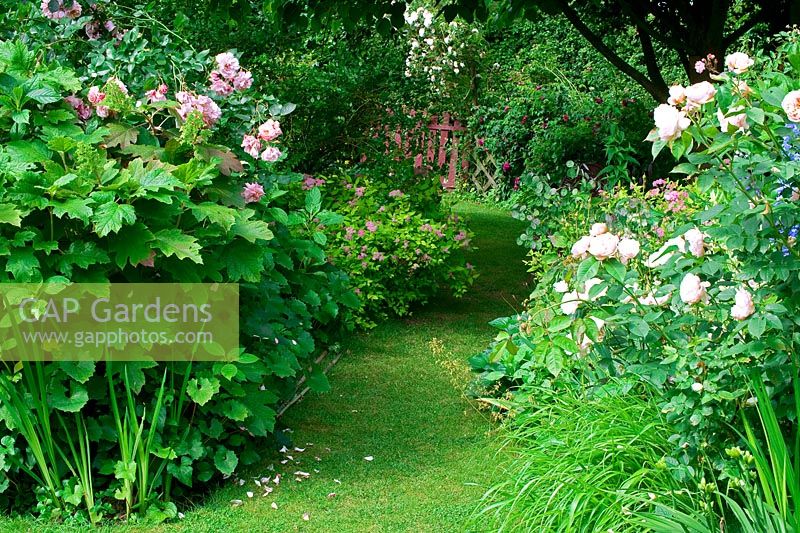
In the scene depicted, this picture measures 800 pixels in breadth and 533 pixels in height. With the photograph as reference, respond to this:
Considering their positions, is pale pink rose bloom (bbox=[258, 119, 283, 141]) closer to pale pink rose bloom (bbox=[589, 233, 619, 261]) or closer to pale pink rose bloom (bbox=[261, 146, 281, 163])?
pale pink rose bloom (bbox=[261, 146, 281, 163])

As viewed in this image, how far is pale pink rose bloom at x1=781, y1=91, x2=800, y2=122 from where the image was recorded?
8.01 feet

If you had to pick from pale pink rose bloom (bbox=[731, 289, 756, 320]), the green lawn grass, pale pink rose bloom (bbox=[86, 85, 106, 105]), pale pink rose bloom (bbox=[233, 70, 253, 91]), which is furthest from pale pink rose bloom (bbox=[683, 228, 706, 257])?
pale pink rose bloom (bbox=[86, 85, 106, 105])

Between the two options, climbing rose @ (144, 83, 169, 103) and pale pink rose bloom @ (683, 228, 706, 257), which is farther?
climbing rose @ (144, 83, 169, 103)

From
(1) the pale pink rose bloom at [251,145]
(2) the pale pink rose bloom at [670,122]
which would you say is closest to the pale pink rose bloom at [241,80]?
(1) the pale pink rose bloom at [251,145]

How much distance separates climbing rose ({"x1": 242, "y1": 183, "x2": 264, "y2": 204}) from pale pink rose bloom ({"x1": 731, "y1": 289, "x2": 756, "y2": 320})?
203 centimetres

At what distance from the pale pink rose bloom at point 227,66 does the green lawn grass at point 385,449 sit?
68.4 inches

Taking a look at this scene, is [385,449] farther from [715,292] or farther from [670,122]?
[670,122]

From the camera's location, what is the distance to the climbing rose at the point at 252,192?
3.79 m

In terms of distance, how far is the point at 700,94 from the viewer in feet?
8.48

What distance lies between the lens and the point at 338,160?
7930mm

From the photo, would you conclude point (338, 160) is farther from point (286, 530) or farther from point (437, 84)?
point (286, 530)

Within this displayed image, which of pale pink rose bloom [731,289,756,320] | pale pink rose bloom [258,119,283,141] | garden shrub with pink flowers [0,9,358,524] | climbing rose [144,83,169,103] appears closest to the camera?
pale pink rose bloom [731,289,756,320]

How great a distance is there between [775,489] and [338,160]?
19.1 feet

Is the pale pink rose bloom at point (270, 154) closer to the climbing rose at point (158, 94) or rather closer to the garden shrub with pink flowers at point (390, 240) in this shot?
the climbing rose at point (158, 94)
